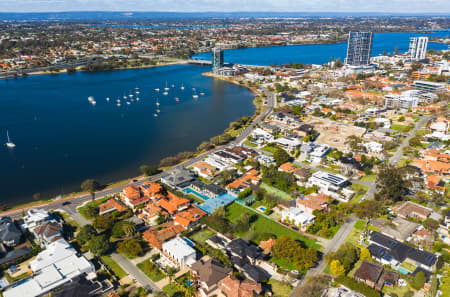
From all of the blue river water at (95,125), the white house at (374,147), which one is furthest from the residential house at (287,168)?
the blue river water at (95,125)

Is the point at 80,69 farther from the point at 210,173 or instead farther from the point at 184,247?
the point at 184,247

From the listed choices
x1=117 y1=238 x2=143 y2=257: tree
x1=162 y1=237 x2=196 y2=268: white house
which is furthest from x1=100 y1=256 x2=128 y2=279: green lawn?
x1=162 y1=237 x2=196 y2=268: white house

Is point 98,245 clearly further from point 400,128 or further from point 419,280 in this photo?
point 400,128

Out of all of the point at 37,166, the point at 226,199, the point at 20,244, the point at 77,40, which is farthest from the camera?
the point at 77,40

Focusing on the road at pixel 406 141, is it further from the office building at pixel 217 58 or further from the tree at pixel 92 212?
the office building at pixel 217 58

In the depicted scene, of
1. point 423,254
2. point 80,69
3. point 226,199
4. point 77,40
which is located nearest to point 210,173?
point 226,199

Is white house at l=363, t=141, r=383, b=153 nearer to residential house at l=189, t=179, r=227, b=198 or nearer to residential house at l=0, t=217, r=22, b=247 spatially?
residential house at l=189, t=179, r=227, b=198
